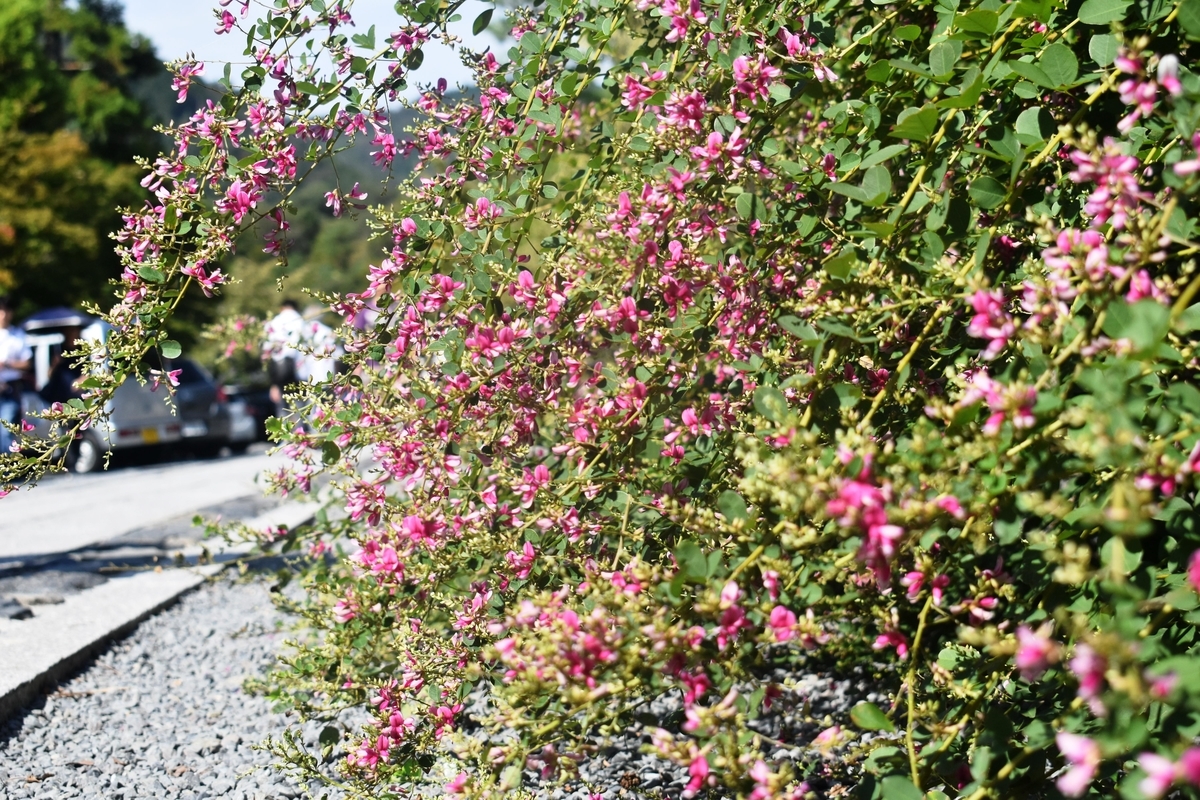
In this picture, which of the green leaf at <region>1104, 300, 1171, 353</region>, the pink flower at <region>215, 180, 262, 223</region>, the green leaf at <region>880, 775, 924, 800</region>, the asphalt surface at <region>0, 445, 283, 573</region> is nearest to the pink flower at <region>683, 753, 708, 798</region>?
the green leaf at <region>880, 775, 924, 800</region>

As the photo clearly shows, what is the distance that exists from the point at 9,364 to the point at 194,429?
628cm

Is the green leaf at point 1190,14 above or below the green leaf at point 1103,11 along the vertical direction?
below

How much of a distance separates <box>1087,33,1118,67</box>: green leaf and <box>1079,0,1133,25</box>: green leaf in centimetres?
4

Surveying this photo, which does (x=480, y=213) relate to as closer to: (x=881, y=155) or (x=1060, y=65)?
(x=881, y=155)

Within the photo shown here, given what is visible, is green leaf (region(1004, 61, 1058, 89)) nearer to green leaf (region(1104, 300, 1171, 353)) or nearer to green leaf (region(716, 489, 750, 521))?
green leaf (region(1104, 300, 1171, 353))

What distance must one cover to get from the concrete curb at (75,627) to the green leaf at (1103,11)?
3.52m

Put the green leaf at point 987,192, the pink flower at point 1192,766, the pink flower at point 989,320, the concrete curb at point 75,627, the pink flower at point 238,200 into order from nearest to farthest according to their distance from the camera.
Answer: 1. the pink flower at point 1192,766
2. the pink flower at point 989,320
3. the green leaf at point 987,192
4. the pink flower at point 238,200
5. the concrete curb at point 75,627

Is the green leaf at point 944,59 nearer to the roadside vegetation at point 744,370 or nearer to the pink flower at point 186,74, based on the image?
the roadside vegetation at point 744,370

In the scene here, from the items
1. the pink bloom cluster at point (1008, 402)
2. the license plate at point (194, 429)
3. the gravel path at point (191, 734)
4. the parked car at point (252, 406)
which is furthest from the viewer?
the parked car at point (252, 406)

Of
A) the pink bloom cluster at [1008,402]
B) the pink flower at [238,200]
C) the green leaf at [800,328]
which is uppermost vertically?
the pink flower at [238,200]

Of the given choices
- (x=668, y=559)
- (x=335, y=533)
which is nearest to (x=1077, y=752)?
(x=668, y=559)

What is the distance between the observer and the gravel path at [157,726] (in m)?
3.21

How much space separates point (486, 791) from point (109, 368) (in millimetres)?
1447

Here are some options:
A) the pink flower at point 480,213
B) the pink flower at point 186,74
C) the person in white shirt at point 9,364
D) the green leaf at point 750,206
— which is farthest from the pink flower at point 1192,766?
the person in white shirt at point 9,364
